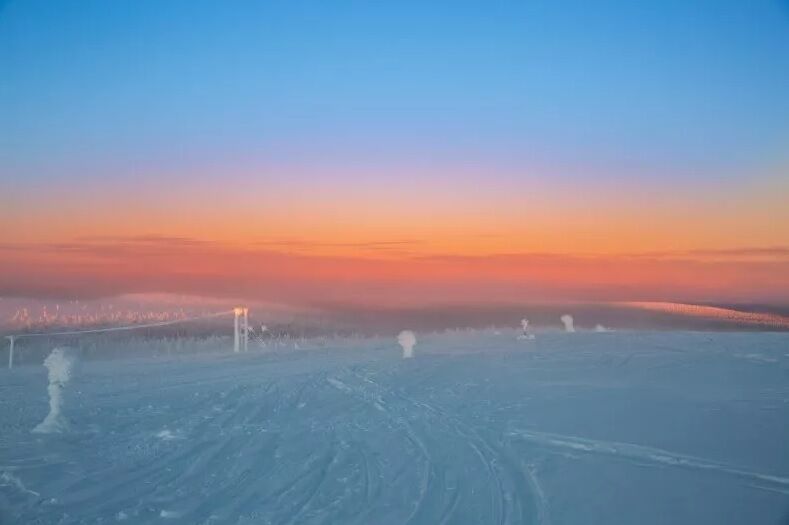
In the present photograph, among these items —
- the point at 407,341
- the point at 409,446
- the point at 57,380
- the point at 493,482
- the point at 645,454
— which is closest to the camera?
the point at 493,482

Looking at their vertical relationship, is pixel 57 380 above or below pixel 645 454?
above

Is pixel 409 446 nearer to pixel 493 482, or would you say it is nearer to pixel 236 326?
pixel 493 482

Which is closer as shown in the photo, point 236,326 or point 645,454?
point 645,454

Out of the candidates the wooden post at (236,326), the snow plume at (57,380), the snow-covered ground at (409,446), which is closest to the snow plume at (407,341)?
the snow-covered ground at (409,446)

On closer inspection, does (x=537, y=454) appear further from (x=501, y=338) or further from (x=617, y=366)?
(x=501, y=338)

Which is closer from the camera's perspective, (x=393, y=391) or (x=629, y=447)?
(x=629, y=447)

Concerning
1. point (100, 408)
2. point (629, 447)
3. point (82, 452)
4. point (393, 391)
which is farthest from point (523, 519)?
point (100, 408)

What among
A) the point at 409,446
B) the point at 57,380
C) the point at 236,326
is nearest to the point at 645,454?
the point at 409,446

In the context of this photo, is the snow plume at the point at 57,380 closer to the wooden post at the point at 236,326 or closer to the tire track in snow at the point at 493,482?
the tire track in snow at the point at 493,482
